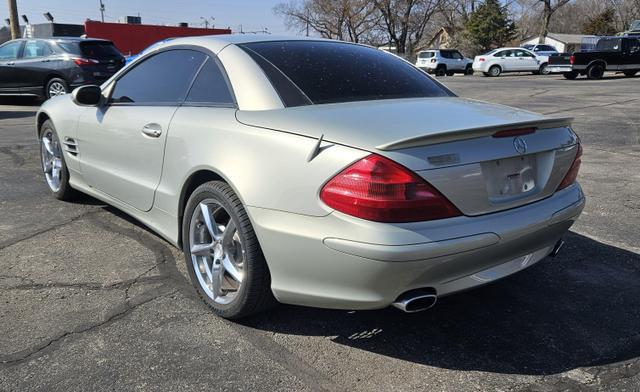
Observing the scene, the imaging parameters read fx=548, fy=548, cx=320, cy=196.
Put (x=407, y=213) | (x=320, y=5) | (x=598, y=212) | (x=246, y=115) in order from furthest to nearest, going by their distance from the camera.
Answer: (x=320, y=5) → (x=598, y=212) → (x=246, y=115) → (x=407, y=213)

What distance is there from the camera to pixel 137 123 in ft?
11.9

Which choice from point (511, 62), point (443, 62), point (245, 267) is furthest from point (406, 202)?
point (443, 62)

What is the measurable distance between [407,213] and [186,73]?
195 centimetres

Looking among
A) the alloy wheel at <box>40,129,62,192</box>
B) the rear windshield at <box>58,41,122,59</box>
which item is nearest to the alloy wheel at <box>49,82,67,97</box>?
the rear windshield at <box>58,41,122,59</box>

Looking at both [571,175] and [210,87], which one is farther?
[210,87]

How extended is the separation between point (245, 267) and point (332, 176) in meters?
0.73

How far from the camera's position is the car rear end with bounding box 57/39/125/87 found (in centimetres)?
1280

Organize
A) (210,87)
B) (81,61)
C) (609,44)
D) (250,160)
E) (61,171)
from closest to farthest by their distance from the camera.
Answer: (250,160) → (210,87) → (61,171) → (81,61) → (609,44)

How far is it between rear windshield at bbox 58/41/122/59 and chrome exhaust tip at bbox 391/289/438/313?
41.7 feet

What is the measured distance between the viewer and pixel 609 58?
82.0 feet

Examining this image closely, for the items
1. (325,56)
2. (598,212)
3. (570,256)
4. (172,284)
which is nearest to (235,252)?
(172,284)

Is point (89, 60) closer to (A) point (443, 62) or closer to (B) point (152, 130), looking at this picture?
(B) point (152, 130)

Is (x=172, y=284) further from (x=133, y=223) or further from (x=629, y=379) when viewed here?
(x=629, y=379)

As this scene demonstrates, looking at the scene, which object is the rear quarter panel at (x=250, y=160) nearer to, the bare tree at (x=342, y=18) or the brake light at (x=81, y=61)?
the brake light at (x=81, y=61)
